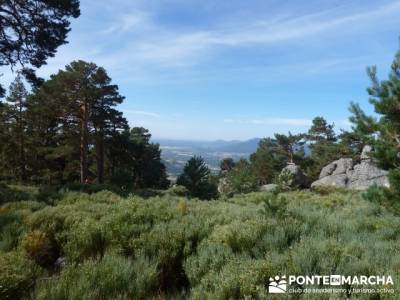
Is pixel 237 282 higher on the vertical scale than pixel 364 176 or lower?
higher

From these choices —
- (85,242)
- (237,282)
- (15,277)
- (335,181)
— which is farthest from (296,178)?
(15,277)

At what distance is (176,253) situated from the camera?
493cm

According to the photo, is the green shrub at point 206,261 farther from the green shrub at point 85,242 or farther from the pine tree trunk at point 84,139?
the pine tree trunk at point 84,139

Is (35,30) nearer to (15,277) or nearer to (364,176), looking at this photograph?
(15,277)

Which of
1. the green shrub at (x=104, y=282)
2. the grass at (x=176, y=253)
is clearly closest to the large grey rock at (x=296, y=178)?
the grass at (x=176, y=253)

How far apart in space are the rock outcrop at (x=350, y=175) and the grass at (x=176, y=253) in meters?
33.7

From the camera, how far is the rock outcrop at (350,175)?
37.1m

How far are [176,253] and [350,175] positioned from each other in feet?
129

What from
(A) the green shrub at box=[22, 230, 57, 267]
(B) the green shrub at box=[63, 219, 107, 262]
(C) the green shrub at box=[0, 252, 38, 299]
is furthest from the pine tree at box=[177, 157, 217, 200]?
(C) the green shrub at box=[0, 252, 38, 299]

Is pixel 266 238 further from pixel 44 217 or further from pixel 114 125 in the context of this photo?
pixel 114 125

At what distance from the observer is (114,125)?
29188 millimetres

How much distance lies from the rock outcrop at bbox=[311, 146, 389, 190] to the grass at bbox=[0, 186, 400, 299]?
111 ft

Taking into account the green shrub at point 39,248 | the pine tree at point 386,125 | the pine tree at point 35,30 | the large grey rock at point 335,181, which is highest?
the pine tree at point 35,30

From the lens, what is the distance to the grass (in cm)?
347
